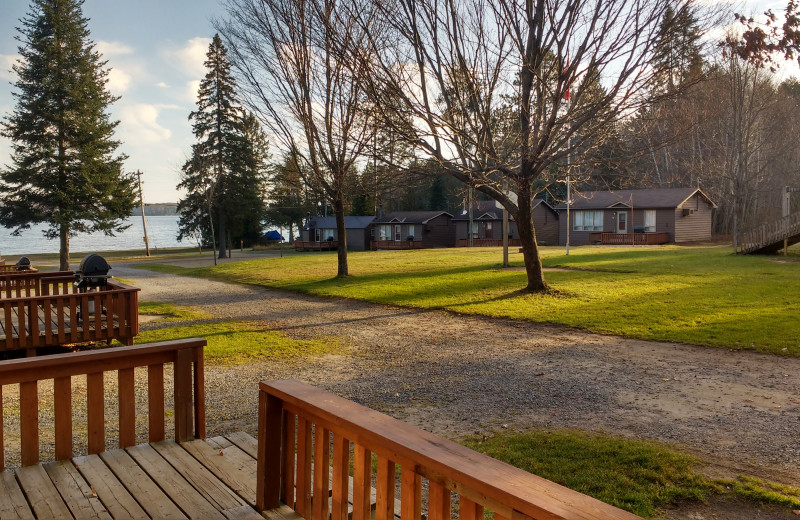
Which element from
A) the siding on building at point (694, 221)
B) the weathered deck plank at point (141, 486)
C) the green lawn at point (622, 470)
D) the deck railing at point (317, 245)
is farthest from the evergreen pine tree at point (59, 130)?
the siding on building at point (694, 221)

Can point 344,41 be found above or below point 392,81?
above

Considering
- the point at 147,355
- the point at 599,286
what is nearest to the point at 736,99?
the point at 599,286

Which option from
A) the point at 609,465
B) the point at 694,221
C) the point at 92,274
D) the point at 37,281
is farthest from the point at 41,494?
→ the point at 694,221

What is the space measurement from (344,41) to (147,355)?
1132 cm

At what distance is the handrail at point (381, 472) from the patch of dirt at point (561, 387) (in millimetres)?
2621

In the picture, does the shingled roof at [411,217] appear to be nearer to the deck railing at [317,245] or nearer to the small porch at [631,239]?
the deck railing at [317,245]

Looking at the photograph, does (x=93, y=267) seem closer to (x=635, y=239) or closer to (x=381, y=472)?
(x=381, y=472)

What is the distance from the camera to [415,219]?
54.4m

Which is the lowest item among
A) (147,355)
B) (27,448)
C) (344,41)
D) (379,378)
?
(379,378)

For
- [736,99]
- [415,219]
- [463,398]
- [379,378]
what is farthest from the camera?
[415,219]

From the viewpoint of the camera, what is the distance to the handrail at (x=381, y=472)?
167 cm

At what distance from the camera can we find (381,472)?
2.26m

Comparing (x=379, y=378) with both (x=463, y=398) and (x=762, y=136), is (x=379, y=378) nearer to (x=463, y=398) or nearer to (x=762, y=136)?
(x=463, y=398)

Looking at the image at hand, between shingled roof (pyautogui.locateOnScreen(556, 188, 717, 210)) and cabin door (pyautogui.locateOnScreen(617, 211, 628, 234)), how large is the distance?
0.69 metres
